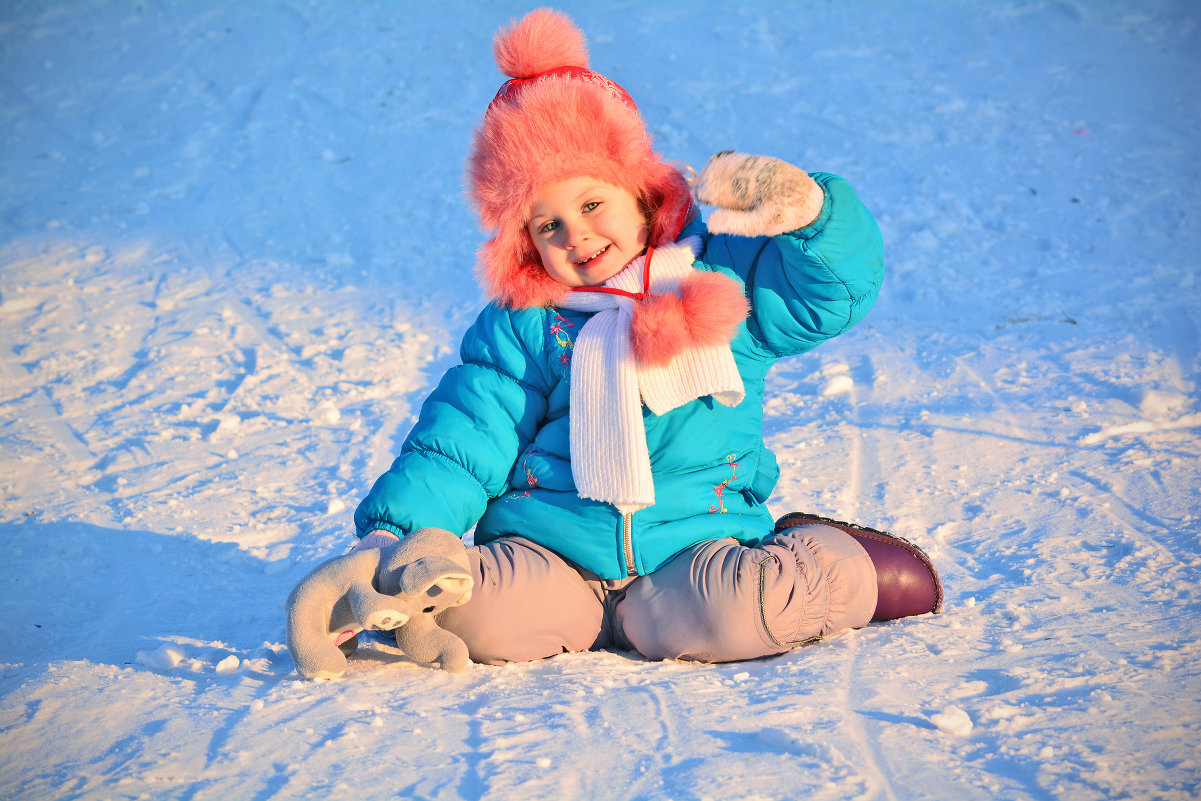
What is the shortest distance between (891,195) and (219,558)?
11.5 feet

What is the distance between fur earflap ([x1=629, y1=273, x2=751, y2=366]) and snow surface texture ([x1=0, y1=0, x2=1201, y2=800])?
64 centimetres

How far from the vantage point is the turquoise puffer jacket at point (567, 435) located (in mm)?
2029

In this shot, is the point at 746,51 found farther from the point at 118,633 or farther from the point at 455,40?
the point at 118,633

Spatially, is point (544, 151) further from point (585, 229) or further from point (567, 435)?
point (567, 435)

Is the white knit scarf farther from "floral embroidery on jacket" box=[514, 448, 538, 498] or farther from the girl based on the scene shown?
"floral embroidery on jacket" box=[514, 448, 538, 498]

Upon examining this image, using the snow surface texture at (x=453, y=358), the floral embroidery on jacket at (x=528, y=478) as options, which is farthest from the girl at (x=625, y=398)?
the snow surface texture at (x=453, y=358)

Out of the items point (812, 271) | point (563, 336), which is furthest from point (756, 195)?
point (563, 336)

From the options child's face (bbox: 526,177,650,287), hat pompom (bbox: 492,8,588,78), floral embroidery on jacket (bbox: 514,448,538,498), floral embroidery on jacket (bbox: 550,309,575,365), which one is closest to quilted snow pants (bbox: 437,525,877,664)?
floral embroidery on jacket (bbox: 514,448,538,498)

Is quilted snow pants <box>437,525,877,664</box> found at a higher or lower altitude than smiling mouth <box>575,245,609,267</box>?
lower

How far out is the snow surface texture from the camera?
1.60m

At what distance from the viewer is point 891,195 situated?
15.6 feet

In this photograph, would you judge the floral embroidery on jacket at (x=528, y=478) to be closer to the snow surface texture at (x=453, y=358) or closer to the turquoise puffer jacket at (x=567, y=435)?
the turquoise puffer jacket at (x=567, y=435)

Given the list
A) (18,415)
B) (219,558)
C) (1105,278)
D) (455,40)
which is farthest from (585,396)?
(455,40)

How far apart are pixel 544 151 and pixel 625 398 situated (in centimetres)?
56
